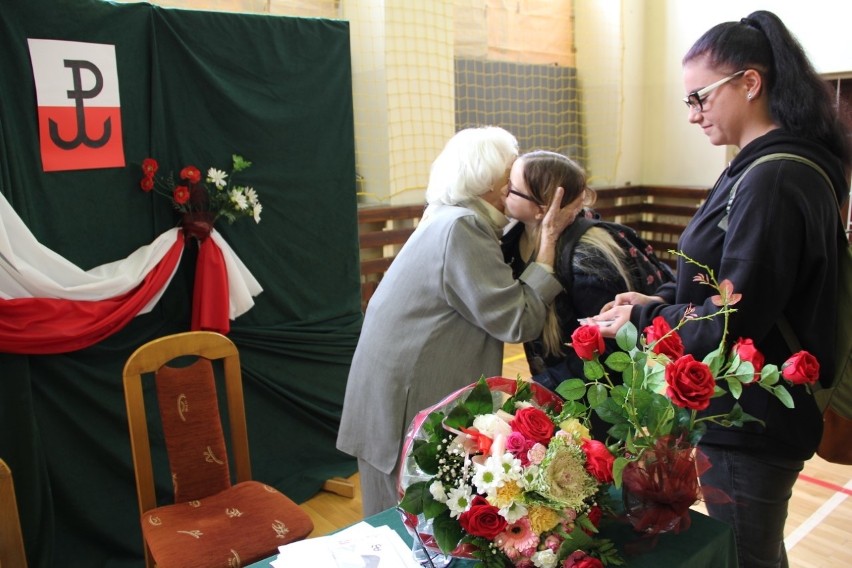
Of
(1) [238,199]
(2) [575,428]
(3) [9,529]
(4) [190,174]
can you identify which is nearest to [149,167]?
(4) [190,174]

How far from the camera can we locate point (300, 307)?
321cm

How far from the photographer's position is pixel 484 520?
103 cm

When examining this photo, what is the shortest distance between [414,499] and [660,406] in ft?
1.41

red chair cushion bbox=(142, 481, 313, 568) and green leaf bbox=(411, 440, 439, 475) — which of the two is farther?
red chair cushion bbox=(142, 481, 313, 568)

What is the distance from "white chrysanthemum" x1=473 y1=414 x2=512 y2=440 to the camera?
110cm

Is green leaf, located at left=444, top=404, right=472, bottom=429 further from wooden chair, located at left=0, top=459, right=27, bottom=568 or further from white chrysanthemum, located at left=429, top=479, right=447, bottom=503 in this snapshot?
wooden chair, located at left=0, top=459, right=27, bottom=568

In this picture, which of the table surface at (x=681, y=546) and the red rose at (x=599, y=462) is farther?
the table surface at (x=681, y=546)

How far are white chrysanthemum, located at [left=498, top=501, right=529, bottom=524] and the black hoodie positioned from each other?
56 cm

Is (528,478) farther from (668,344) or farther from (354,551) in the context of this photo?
(354,551)

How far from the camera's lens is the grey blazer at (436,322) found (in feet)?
5.53

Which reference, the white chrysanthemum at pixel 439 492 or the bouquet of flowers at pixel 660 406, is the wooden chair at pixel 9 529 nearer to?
the white chrysanthemum at pixel 439 492

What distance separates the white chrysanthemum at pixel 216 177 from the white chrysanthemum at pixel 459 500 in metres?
2.09

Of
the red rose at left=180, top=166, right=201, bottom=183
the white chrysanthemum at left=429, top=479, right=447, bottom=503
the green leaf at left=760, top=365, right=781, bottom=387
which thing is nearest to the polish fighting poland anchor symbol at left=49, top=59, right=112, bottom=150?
the red rose at left=180, top=166, right=201, bottom=183

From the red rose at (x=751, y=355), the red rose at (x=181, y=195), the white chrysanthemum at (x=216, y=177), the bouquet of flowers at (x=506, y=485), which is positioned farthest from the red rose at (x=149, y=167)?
the red rose at (x=751, y=355)
